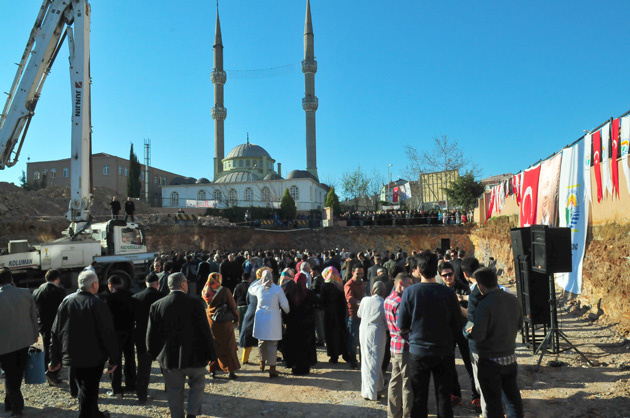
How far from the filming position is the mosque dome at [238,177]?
207ft

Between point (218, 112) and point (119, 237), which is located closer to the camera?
point (119, 237)

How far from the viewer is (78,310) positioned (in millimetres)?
4305

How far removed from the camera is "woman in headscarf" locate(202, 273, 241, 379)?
20.2 ft

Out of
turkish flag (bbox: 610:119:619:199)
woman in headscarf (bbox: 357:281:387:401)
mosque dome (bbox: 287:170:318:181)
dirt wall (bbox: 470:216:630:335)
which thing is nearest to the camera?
woman in headscarf (bbox: 357:281:387:401)

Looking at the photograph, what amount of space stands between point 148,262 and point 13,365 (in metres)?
9.74

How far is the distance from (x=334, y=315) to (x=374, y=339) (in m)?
1.70

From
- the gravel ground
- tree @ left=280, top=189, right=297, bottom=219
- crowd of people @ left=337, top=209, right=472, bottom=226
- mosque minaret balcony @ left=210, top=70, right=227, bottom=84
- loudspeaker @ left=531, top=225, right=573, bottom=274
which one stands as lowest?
the gravel ground

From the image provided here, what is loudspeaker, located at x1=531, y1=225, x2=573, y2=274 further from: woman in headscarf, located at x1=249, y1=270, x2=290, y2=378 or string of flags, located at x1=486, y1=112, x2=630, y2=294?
woman in headscarf, located at x1=249, y1=270, x2=290, y2=378

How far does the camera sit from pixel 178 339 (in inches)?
166

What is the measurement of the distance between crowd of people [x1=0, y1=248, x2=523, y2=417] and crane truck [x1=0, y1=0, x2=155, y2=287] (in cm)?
817

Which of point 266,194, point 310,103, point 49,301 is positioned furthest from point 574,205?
point 310,103

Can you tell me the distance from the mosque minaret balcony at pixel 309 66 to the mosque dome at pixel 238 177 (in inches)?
728

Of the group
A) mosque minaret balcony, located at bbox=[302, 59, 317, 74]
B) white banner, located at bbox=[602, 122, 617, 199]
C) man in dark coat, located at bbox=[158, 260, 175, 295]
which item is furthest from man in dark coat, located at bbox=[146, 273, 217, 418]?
mosque minaret balcony, located at bbox=[302, 59, 317, 74]

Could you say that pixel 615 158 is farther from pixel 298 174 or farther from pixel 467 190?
pixel 298 174
